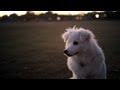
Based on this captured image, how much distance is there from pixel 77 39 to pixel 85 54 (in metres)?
0.21

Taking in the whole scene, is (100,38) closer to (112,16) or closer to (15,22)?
(112,16)

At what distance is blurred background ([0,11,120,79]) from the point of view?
3.62 m

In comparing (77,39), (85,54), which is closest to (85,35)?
(77,39)

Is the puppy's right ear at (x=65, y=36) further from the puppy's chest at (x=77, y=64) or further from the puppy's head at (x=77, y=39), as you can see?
the puppy's chest at (x=77, y=64)

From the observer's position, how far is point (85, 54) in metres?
3.89

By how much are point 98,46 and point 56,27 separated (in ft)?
1.81

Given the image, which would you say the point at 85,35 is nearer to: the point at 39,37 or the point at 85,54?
the point at 85,54

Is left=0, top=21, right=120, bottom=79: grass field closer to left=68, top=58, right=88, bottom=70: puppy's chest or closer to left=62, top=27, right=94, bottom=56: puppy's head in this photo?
left=62, top=27, right=94, bottom=56: puppy's head

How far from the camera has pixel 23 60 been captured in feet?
12.5

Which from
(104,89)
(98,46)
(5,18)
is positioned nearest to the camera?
(104,89)

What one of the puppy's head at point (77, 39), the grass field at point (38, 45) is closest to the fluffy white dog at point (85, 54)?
the puppy's head at point (77, 39)

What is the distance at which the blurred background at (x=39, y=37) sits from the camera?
3617 mm

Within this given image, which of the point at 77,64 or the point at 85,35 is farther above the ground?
the point at 85,35
